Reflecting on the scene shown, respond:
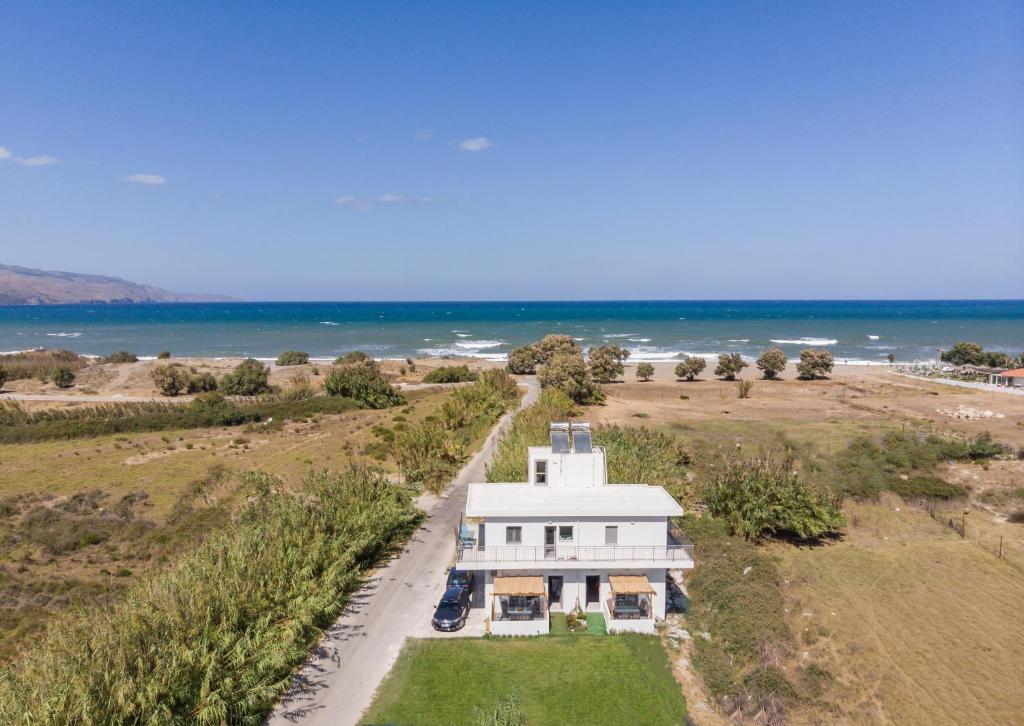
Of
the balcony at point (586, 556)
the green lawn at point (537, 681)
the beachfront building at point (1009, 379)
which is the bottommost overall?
the green lawn at point (537, 681)

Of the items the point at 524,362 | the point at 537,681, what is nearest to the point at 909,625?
the point at 537,681

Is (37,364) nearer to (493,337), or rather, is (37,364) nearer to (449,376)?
(449,376)

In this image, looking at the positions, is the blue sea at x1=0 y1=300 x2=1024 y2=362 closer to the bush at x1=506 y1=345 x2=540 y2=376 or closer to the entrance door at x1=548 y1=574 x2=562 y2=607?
the bush at x1=506 y1=345 x2=540 y2=376

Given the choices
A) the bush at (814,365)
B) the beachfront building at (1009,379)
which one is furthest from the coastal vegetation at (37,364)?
the beachfront building at (1009,379)

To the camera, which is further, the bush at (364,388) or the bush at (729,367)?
the bush at (729,367)

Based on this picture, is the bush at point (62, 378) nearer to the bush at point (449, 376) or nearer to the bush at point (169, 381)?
the bush at point (169, 381)

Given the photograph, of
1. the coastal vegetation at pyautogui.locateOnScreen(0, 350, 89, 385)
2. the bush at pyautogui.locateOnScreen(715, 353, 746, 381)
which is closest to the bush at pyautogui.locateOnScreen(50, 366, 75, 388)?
the coastal vegetation at pyautogui.locateOnScreen(0, 350, 89, 385)

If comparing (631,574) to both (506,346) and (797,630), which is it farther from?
(506,346)
